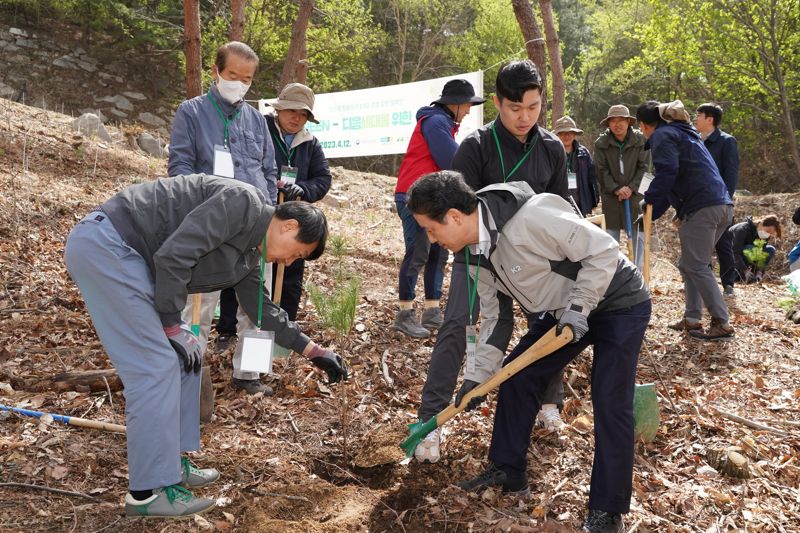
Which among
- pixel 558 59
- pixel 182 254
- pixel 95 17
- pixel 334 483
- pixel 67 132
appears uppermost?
pixel 95 17

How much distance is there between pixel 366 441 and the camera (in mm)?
3486

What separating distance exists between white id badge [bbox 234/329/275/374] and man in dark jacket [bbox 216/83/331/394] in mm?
1369

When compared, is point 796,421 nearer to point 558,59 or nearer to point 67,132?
point 558,59

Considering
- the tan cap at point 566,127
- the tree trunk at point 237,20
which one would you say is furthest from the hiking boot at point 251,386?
the tree trunk at point 237,20

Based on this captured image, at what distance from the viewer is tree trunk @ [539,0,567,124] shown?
1031 cm

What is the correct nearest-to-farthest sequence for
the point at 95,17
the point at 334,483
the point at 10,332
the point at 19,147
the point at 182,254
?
the point at 182,254
the point at 334,483
the point at 10,332
the point at 19,147
the point at 95,17

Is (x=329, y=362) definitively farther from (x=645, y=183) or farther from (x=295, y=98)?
(x=645, y=183)

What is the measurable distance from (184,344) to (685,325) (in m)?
4.65

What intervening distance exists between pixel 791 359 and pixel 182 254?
4857 millimetres

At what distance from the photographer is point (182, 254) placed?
246 cm

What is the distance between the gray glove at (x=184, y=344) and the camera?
8.76 ft

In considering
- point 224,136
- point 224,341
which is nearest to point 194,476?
point 224,341

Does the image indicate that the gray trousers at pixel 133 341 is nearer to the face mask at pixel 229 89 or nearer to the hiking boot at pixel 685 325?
the face mask at pixel 229 89

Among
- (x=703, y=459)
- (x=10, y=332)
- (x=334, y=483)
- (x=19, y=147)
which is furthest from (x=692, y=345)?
(x=19, y=147)
